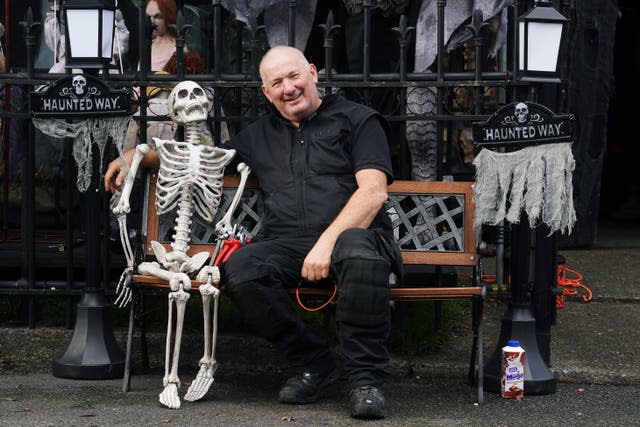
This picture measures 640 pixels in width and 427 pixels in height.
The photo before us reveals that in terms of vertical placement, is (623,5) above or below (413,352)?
above

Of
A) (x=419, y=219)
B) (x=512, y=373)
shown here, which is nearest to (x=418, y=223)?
(x=419, y=219)

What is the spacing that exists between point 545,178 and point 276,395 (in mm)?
1577

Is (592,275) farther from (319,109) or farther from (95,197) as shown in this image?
(95,197)

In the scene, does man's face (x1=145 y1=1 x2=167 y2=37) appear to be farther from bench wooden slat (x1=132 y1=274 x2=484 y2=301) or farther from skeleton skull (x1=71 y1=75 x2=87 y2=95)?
bench wooden slat (x1=132 y1=274 x2=484 y2=301)

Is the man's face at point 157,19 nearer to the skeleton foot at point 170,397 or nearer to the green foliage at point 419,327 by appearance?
the green foliage at point 419,327

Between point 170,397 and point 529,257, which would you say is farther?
point 529,257

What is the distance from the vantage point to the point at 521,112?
5684mm

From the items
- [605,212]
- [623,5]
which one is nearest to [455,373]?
[605,212]

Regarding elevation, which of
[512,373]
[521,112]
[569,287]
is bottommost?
[512,373]

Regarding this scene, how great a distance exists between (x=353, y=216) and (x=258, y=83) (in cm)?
105

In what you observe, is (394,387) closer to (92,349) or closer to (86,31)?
(92,349)

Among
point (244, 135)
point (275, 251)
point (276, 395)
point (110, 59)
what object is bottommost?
point (276, 395)

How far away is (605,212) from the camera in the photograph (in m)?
11.1

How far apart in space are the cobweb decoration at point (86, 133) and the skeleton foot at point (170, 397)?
44.0 inches
